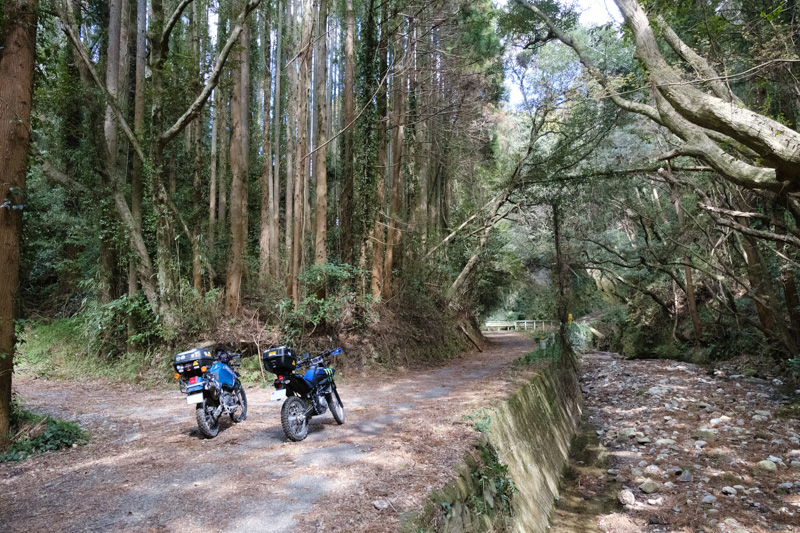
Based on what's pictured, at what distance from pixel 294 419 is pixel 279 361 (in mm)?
662

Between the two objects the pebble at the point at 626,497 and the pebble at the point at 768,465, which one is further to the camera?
the pebble at the point at 768,465

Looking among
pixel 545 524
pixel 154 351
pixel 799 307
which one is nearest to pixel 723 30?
pixel 799 307

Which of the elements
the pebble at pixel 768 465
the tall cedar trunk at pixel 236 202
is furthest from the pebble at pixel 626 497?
the tall cedar trunk at pixel 236 202

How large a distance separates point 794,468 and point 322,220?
984 centimetres

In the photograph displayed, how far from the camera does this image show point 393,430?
18.4 ft

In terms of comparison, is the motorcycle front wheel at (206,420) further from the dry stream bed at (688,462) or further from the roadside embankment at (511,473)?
the dry stream bed at (688,462)

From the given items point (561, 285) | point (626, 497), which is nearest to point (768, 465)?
point (626, 497)

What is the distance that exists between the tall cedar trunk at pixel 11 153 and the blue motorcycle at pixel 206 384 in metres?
1.57

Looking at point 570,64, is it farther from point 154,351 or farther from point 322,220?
point 154,351

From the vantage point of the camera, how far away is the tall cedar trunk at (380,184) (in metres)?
12.0

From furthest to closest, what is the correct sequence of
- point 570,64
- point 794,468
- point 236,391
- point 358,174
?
point 570,64 < point 358,174 < point 794,468 < point 236,391

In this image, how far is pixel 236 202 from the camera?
11211mm

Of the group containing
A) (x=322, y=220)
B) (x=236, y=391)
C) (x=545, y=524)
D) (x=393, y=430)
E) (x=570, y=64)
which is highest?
(x=570, y=64)

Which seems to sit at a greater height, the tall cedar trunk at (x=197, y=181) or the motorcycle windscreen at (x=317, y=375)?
the tall cedar trunk at (x=197, y=181)
